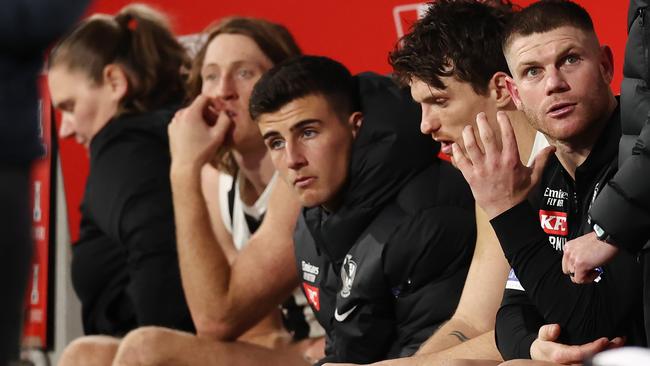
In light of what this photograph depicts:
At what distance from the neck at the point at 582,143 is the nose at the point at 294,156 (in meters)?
0.73

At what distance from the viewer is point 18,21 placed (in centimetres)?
159

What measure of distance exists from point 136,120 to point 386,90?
111 centimetres

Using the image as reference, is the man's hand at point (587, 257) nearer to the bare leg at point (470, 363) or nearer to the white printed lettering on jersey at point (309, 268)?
the bare leg at point (470, 363)

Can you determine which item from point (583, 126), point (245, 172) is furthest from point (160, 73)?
point (583, 126)

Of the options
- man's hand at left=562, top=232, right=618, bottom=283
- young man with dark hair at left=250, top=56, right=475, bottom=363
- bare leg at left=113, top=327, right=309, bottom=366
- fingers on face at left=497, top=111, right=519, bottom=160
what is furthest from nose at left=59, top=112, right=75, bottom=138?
man's hand at left=562, top=232, right=618, bottom=283

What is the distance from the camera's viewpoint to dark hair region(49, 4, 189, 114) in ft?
12.1

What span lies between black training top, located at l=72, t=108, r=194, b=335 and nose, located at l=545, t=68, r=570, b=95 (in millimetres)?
1590

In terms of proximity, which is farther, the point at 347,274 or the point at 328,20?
the point at 328,20

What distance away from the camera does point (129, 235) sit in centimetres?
341

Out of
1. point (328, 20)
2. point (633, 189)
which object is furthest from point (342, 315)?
point (328, 20)

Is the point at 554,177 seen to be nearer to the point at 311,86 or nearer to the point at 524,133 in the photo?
the point at 524,133

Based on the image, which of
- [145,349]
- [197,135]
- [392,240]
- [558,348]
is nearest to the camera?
[558,348]

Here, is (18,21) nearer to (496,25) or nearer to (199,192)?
(496,25)

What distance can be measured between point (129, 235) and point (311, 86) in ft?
3.03
